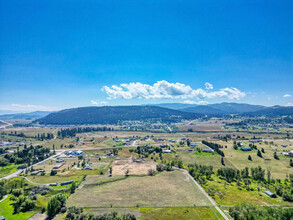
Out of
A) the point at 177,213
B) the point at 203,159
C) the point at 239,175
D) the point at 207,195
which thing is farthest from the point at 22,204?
the point at 203,159

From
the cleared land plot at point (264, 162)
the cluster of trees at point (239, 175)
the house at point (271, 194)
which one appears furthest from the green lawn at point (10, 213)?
the cleared land plot at point (264, 162)

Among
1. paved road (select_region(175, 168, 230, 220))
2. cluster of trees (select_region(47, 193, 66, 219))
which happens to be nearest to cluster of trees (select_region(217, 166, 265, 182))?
paved road (select_region(175, 168, 230, 220))

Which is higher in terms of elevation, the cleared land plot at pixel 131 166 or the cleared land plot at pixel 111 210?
the cleared land plot at pixel 111 210

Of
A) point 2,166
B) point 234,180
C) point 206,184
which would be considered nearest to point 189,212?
point 206,184

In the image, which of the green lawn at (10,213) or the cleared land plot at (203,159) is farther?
the cleared land plot at (203,159)

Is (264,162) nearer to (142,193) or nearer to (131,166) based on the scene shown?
(131,166)

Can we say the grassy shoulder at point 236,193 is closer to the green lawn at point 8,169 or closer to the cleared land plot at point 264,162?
the cleared land plot at point 264,162

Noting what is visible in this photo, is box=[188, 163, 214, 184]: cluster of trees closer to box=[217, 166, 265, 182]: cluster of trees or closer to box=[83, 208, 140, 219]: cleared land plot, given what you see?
box=[217, 166, 265, 182]: cluster of trees
